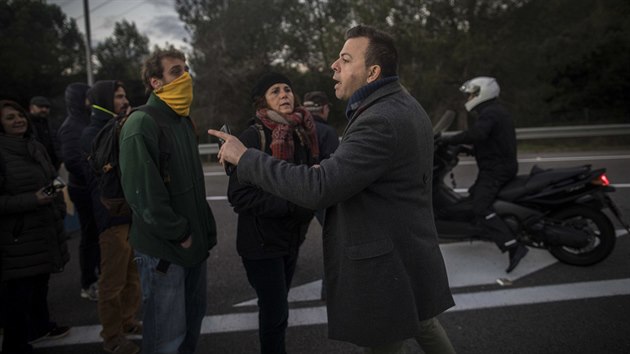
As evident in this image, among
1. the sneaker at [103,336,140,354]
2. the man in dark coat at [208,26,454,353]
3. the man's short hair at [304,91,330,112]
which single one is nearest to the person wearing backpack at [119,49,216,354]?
the man in dark coat at [208,26,454,353]

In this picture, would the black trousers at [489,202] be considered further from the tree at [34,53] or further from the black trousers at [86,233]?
the tree at [34,53]

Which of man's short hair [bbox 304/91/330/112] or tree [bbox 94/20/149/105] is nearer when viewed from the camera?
man's short hair [bbox 304/91/330/112]

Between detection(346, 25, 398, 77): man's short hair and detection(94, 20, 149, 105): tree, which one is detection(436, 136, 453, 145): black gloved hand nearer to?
detection(346, 25, 398, 77): man's short hair

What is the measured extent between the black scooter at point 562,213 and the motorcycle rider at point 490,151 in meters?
0.10

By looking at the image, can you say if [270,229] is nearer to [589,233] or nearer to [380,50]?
[380,50]

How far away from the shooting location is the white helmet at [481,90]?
163 inches

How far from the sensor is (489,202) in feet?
13.6

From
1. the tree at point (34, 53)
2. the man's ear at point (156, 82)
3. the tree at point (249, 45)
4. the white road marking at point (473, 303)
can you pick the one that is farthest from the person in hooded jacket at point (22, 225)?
the tree at point (34, 53)

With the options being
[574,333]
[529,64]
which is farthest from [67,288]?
[529,64]

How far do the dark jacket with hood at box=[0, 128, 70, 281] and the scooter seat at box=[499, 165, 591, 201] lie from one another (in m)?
3.85

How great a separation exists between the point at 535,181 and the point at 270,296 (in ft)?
9.76

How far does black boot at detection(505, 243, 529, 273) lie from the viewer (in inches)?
154

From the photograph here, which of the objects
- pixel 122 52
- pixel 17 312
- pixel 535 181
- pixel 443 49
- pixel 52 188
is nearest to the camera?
pixel 17 312

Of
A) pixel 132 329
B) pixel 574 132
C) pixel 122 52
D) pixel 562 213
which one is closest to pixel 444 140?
pixel 562 213
